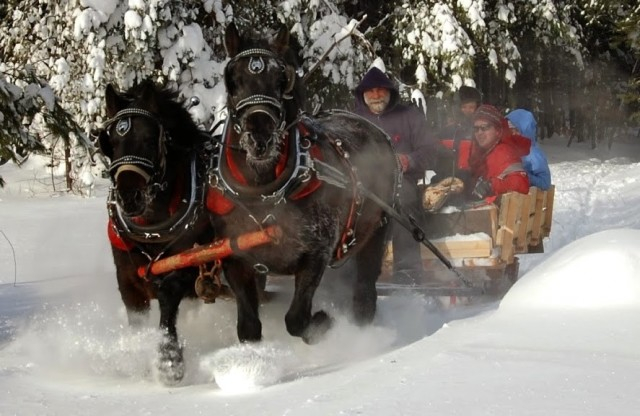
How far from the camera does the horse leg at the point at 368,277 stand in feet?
20.8

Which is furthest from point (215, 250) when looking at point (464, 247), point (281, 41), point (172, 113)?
point (464, 247)

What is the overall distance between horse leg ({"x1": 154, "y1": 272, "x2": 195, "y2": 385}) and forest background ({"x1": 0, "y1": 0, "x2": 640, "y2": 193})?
208 cm

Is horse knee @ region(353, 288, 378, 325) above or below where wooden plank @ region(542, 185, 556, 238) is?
below

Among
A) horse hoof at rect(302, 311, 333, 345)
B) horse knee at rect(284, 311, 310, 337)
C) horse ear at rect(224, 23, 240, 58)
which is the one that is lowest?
horse hoof at rect(302, 311, 333, 345)

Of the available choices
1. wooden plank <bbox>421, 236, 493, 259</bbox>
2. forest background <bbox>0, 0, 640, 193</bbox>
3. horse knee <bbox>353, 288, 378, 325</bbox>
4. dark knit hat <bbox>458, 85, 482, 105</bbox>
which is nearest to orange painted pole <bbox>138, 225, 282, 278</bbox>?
horse knee <bbox>353, 288, 378, 325</bbox>

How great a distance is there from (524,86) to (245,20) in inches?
478

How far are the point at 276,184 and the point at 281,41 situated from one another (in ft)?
3.13

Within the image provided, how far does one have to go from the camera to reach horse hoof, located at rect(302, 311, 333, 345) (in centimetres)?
504

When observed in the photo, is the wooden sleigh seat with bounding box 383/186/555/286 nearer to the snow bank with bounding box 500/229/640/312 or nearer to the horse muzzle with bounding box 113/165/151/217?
the snow bank with bounding box 500/229/640/312

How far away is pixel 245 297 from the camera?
16.2 ft

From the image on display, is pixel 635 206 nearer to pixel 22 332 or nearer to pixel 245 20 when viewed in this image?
pixel 245 20

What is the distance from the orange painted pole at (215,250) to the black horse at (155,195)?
9 cm

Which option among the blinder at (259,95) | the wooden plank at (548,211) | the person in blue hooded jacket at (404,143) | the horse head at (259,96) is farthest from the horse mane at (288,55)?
the wooden plank at (548,211)

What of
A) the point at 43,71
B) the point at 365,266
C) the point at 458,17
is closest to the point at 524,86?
the point at 458,17
